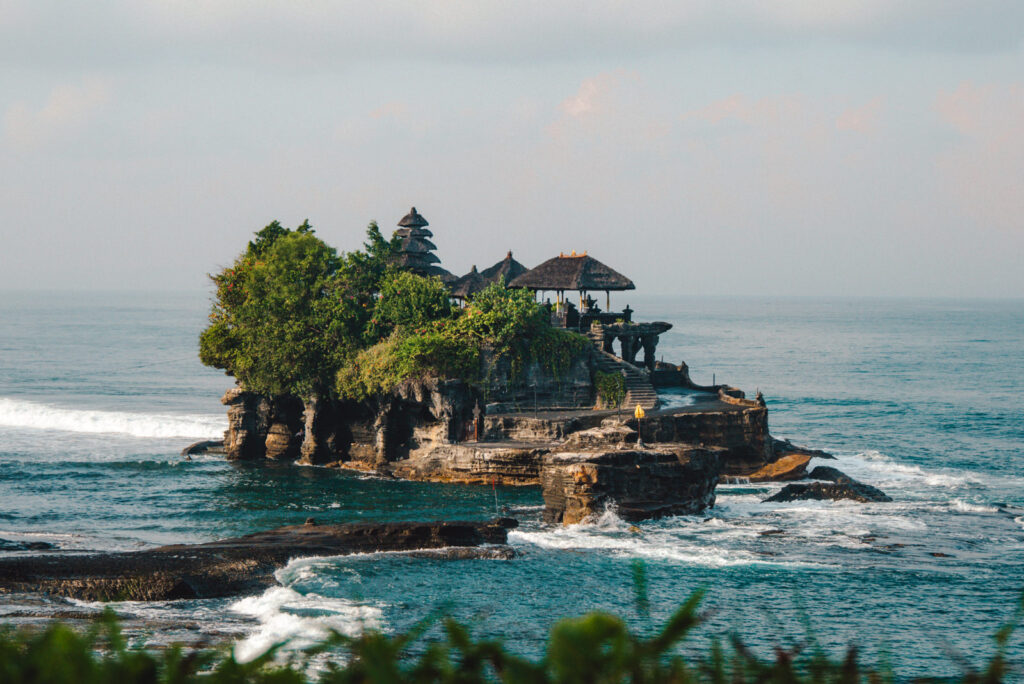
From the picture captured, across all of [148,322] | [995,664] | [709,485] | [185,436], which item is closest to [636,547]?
[709,485]

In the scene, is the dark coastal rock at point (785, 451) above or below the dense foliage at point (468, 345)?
below

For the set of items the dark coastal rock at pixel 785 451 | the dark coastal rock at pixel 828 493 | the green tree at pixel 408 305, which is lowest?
the dark coastal rock at pixel 828 493

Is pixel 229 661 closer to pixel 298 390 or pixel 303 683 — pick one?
pixel 303 683

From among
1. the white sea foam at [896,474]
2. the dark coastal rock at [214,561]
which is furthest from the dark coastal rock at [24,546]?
the white sea foam at [896,474]

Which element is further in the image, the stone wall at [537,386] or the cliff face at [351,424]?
the stone wall at [537,386]

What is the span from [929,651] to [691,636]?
579 cm

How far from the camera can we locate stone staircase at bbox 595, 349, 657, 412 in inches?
1916

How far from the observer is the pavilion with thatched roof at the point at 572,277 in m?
52.2

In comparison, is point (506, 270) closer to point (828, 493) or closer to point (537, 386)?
point (537, 386)

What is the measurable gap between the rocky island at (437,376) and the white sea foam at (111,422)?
1115 centimetres

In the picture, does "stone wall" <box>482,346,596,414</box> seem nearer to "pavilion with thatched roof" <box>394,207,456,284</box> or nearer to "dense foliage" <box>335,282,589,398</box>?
"dense foliage" <box>335,282,589,398</box>

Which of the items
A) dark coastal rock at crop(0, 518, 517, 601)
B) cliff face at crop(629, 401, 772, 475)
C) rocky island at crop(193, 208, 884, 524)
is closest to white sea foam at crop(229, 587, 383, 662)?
dark coastal rock at crop(0, 518, 517, 601)

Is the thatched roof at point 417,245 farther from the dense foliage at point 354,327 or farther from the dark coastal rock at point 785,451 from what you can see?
the dark coastal rock at point 785,451

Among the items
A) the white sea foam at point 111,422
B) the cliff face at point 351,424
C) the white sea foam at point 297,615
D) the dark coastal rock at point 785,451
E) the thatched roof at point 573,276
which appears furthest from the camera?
the white sea foam at point 111,422
